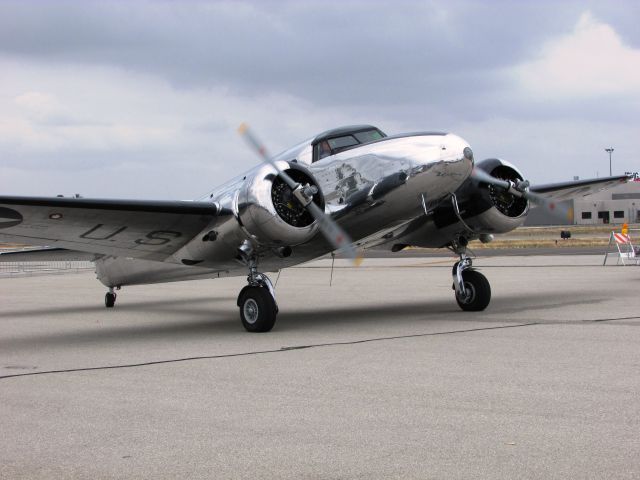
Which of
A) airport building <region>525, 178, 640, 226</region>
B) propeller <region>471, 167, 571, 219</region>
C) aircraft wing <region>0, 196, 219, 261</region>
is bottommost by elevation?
aircraft wing <region>0, 196, 219, 261</region>

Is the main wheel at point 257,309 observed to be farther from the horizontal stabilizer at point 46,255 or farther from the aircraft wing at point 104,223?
the horizontal stabilizer at point 46,255

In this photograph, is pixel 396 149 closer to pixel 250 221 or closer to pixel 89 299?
pixel 250 221

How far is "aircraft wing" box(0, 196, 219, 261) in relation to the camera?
12086mm

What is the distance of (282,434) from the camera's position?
19.2ft

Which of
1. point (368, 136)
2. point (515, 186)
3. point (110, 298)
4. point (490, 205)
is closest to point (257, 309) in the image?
point (368, 136)

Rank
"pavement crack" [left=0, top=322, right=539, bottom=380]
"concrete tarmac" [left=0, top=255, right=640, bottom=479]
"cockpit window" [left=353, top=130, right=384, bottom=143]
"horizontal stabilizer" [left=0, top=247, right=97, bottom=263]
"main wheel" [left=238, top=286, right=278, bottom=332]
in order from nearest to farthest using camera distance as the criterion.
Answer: "concrete tarmac" [left=0, top=255, right=640, bottom=479], "pavement crack" [left=0, top=322, right=539, bottom=380], "main wheel" [left=238, top=286, right=278, bottom=332], "cockpit window" [left=353, top=130, right=384, bottom=143], "horizontal stabilizer" [left=0, top=247, right=97, bottom=263]

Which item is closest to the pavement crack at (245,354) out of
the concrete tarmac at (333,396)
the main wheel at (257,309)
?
the concrete tarmac at (333,396)

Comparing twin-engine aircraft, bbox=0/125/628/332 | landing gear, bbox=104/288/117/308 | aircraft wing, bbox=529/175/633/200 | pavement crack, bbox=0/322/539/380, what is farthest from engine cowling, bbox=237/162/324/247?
landing gear, bbox=104/288/117/308

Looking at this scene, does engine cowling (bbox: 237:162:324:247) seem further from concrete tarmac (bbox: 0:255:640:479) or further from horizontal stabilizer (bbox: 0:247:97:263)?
horizontal stabilizer (bbox: 0:247:97:263)

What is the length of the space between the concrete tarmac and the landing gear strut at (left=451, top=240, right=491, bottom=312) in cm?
41

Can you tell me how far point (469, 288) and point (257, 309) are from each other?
4.79 metres

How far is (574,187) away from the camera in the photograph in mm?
17453

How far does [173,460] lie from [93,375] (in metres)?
4.07

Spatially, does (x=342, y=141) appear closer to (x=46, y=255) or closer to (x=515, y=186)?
(x=515, y=186)
